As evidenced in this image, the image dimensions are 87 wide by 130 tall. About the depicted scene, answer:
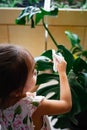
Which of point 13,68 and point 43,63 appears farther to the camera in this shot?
point 43,63

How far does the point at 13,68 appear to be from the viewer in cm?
67

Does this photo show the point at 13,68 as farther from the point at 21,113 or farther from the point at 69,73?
the point at 69,73

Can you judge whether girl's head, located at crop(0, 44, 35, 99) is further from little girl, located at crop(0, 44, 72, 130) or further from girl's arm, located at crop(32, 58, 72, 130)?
girl's arm, located at crop(32, 58, 72, 130)

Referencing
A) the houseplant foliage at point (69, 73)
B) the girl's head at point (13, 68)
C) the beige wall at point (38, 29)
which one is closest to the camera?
the girl's head at point (13, 68)

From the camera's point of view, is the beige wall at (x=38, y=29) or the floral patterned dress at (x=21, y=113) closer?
the floral patterned dress at (x=21, y=113)

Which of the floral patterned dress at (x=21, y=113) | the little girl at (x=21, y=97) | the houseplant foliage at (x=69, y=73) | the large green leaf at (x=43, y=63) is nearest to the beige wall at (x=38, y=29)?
the houseplant foliage at (x=69, y=73)

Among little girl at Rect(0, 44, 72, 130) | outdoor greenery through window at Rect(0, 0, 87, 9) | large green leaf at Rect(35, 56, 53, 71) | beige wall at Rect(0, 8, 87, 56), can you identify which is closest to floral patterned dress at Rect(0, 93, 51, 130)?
little girl at Rect(0, 44, 72, 130)

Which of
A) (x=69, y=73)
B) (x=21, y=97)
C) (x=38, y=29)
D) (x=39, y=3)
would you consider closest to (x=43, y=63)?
(x=69, y=73)

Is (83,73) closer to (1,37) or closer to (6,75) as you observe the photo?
(6,75)

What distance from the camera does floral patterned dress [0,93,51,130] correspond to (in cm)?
75

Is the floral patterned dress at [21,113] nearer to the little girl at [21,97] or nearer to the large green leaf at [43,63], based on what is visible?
the little girl at [21,97]

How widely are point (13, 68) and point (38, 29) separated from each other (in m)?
1.02

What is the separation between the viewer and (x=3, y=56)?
676 mm

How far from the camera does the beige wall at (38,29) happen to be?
158cm
